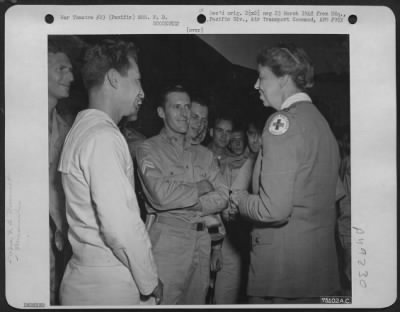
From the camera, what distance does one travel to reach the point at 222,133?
1.30 meters

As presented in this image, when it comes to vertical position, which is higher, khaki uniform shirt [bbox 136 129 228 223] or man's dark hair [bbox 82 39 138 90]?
man's dark hair [bbox 82 39 138 90]

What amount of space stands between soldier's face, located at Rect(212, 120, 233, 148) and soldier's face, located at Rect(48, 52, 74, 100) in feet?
1.37

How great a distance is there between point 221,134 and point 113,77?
1.09 feet

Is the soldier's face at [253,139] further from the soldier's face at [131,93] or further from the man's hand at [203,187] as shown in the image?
the soldier's face at [131,93]

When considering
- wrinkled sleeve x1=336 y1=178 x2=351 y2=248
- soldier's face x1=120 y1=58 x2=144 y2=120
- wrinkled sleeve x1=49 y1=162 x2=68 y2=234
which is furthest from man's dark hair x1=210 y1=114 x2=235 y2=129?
wrinkled sleeve x1=49 y1=162 x2=68 y2=234

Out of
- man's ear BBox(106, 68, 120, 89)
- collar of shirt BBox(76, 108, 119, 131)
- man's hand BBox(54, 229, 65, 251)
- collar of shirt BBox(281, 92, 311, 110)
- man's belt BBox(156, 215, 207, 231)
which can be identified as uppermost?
man's ear BBox(106, 68, 120, 89)

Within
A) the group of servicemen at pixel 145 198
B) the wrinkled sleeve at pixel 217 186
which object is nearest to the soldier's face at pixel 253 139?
the group of servicemen at pixel 145 198

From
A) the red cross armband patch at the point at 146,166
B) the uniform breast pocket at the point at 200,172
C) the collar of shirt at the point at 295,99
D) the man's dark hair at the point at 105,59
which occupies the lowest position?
the uniform breast pocket at the point at 200,172

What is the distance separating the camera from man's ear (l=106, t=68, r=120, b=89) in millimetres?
1303

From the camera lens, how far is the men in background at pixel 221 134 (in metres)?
1.30

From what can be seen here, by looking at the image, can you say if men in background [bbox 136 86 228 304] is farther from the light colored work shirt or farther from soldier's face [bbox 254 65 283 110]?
soldier's face [bbox 254 65 283 110]

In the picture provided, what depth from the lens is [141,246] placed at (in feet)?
4.18

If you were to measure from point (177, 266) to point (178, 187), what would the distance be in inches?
8.5

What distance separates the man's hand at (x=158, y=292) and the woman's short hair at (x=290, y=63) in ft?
2.15
